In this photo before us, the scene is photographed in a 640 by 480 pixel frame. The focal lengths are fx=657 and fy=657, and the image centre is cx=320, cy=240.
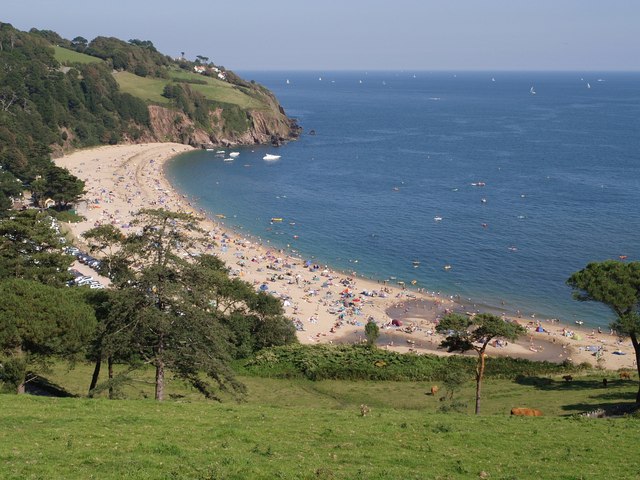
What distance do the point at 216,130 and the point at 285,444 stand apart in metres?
121

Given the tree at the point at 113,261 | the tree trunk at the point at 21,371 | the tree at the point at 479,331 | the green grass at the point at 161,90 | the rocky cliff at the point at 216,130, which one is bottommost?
Answer: the tree trunk at the point at 21,371

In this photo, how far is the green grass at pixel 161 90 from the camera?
134 meters

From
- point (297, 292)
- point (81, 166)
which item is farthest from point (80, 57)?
point (297, 292)

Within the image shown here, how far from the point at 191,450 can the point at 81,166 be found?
90176 mm

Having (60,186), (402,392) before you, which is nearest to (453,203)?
(60,186)

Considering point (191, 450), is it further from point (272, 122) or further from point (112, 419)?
point (272, 122)

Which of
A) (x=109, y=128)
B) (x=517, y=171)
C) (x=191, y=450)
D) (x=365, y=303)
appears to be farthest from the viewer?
(x=109, y=128)

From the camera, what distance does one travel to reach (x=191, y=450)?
45.7 feet

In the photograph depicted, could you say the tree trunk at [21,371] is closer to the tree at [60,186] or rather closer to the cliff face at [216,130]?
the tree at [60,186]

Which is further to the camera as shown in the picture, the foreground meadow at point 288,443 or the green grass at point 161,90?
the green grass at point 161,90

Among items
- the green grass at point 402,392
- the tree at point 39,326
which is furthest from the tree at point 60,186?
the tree at point 39,326

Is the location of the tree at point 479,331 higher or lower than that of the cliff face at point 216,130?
lower

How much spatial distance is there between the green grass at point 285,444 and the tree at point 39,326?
3.54 meters

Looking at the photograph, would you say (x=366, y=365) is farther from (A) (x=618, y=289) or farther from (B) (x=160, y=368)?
(B) (x=160, y=368)
